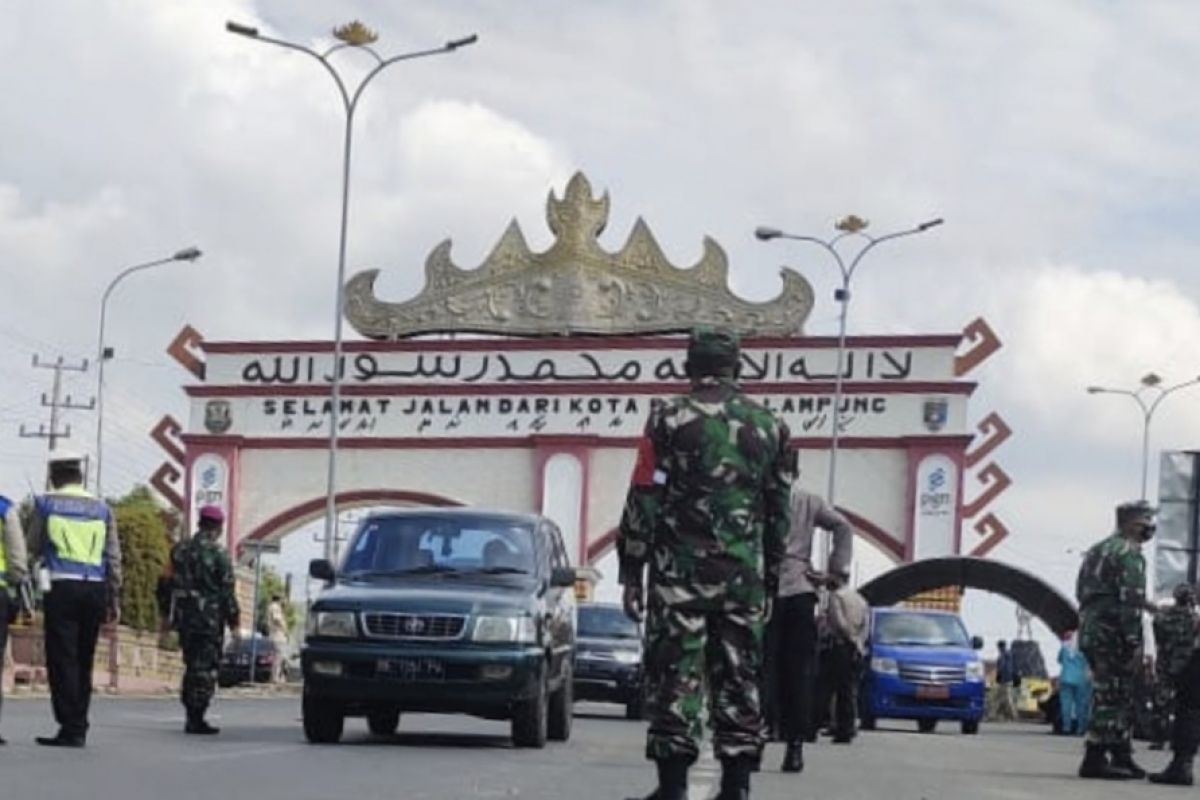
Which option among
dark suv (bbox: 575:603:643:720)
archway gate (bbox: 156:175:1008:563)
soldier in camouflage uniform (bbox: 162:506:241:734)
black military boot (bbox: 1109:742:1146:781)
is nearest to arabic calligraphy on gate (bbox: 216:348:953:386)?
archway gate (bbox: 156:175:1008:563)

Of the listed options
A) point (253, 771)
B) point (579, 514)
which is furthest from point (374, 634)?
point (579, 514)

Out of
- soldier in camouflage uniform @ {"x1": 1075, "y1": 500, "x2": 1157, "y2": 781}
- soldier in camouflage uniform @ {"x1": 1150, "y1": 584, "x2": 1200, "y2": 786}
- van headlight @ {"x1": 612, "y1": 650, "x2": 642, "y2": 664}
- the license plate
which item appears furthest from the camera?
van headlight @ {"x1": 612, "y1": 650, "x2": 642, "y2": 664}

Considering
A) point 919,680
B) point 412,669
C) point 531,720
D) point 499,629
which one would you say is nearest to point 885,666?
point 919,680

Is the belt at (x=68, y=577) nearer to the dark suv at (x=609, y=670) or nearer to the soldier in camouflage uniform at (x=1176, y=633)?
the soldier in camouflage uniform at (x=1176, y=633)

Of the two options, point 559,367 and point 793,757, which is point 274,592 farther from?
point 793,757

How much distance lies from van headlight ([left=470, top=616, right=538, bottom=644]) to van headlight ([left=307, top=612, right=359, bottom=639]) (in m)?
0.81

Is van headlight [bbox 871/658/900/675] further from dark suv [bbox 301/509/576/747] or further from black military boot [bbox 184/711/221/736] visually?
black military boot [bbox 184/711/221/736]

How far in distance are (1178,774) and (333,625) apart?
574cm

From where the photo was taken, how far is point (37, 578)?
17.2m

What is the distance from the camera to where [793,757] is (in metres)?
16.8

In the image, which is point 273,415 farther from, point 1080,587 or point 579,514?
point 1080,587

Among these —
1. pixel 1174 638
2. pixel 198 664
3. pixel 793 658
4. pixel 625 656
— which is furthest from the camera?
pixel 625 656

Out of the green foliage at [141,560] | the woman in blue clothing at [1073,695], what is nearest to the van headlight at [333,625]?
the woman in blue clothing at [1073,695]

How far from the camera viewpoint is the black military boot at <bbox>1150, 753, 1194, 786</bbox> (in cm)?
1880
